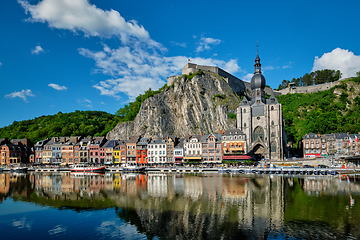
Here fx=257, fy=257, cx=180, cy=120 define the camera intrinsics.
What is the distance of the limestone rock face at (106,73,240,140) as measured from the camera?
3430 inches

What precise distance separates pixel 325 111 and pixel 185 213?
87.2 meters

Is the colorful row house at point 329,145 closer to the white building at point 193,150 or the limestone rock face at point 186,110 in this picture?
the limestone rock face at point 186,110

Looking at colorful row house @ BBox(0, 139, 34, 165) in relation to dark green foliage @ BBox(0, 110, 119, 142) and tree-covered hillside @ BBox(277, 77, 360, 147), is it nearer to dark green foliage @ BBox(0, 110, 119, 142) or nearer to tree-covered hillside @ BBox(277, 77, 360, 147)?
dark green foliage @ BBox(0, 110, 119, 142)

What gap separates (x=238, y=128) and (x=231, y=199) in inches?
1939

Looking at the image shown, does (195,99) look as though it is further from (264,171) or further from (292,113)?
(264,171)

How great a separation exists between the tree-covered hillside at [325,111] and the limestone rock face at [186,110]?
72.5ft

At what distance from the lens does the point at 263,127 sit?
7431cm

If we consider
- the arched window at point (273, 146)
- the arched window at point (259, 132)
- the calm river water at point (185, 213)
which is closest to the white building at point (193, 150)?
the arched window at point (259, 132)

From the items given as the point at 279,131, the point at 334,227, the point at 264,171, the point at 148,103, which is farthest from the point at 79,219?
the point at 148,103

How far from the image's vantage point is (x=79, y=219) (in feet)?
73.4

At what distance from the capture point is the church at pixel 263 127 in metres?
71.7

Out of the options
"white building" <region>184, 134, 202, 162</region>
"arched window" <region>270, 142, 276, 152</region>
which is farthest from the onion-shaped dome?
"white building" <region>184, 134, 202, 162</region>

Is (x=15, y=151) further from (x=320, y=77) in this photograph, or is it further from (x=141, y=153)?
(x=320, y=77)

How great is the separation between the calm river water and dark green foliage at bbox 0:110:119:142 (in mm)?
73909
